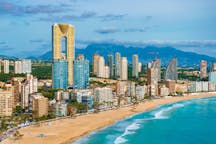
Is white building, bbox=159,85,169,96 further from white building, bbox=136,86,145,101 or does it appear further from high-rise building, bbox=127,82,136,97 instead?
high-rise building, bbox=127,82,136,97

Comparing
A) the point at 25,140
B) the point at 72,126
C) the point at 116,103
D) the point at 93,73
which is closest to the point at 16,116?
the point at 72,126

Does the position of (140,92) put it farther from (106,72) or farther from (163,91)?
(106,72)

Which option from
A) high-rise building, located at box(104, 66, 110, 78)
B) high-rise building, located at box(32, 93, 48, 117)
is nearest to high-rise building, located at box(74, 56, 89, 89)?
high-rise building, located at box(104, 66, 110, 78)

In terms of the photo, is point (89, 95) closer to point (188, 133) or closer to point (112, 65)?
point (188, 133)

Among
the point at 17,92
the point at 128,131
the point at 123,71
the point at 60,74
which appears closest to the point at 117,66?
the point at 123,71

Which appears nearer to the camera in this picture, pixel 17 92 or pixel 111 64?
pixel 17 92

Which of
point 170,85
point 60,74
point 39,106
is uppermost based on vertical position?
point 60,74
